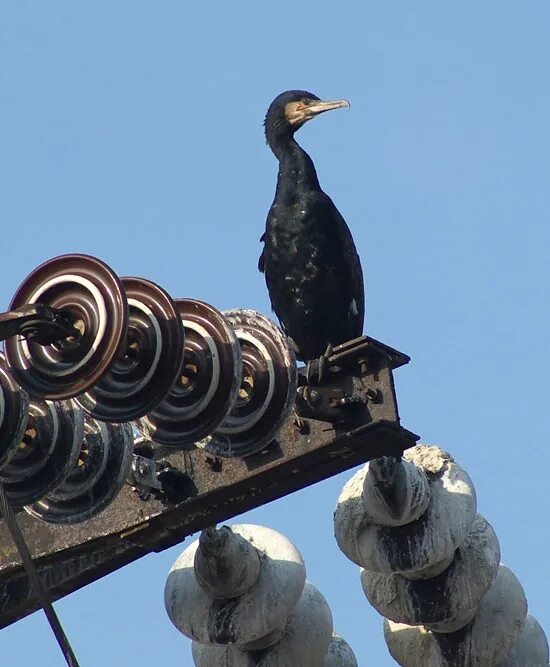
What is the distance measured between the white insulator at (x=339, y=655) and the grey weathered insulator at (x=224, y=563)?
1.08m

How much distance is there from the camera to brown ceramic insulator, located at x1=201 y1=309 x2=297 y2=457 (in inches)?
362

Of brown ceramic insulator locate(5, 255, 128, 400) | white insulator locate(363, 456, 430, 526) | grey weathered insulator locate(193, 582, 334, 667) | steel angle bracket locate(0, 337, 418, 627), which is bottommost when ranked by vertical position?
grey weathered insulator locate(193, 582, 334, 667)

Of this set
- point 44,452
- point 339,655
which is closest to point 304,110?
point 339,655

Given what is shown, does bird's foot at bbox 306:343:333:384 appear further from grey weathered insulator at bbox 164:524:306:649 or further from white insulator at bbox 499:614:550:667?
white insulator at bbox 499:614:550:667

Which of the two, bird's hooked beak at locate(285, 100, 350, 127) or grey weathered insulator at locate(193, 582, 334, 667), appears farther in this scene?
bird's hooked beak at locate(285, 100, 350, 127)

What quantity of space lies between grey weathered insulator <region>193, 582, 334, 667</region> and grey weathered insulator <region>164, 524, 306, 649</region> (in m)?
0.24

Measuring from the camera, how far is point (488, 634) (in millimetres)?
10836

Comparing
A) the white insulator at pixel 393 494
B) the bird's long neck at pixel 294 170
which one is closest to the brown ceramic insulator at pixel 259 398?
the white insulator at pixel 393 494

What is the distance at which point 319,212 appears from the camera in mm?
13664

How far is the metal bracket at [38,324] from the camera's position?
818cm

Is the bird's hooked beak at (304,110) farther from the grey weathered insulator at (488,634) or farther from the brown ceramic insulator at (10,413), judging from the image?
the brown ceramic insulator at (10,413)

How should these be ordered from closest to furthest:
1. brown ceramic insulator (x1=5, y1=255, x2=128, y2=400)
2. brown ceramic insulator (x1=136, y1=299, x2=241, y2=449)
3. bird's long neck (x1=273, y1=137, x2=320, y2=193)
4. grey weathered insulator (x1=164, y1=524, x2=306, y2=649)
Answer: brown ceramic insulator (x1=5, y1=255, x2=128, y2=400) → brown ceramic insulator (x1=136, y1=299, x2=241, y2=449) → grey weathered insulator (x1=164, y1=524, x2=306, y2=649) → bird's long neck (x1=273, y1=137, x2=320, y2=193)

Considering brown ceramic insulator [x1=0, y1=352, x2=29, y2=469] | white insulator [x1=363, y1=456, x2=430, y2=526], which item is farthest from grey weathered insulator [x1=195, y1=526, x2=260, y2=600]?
brown ceramic insulator [x1=0, y1=352, x2=29, y2=469]

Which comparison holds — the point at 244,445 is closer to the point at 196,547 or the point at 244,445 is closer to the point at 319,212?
the point at 196,547
